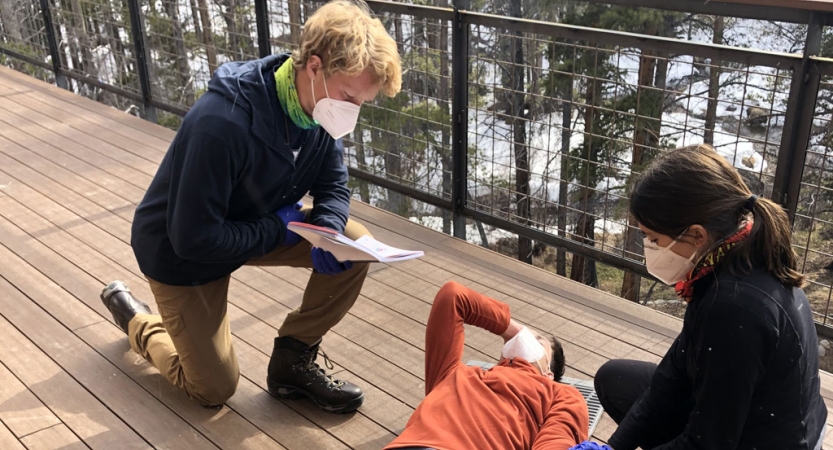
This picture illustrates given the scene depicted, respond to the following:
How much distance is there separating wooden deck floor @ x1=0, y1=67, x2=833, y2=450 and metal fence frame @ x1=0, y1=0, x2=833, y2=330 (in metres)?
0.21

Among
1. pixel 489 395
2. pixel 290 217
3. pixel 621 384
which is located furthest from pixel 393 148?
pixel 489 395

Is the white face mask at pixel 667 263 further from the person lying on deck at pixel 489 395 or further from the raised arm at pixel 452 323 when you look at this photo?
the raised arm at pixel 452 323

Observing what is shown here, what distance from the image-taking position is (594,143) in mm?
5008

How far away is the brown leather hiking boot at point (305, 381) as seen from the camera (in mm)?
2332

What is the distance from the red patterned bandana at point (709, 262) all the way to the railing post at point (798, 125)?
51.5 inches

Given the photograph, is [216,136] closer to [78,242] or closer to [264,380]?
[264,380]

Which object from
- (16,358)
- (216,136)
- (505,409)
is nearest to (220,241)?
(216,136)

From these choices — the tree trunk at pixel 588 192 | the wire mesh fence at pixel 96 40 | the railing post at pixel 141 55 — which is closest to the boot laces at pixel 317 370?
the tree trunk at pixel 588 192

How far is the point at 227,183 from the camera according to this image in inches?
79.5

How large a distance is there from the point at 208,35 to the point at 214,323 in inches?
153

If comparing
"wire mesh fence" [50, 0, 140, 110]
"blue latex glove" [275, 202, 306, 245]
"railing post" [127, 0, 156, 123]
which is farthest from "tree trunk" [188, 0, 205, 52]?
"blue latex glove" [275, 202, 306, 245]

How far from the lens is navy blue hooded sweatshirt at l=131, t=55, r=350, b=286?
1983 millimetres

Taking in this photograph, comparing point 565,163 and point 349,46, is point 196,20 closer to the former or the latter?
point 565,163

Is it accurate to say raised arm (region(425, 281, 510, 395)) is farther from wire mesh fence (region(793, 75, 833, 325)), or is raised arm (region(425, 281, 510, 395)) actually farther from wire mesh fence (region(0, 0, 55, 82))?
wire mesh fence (region(0, 0, 55, 82))
